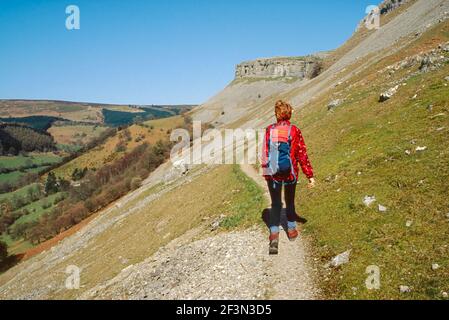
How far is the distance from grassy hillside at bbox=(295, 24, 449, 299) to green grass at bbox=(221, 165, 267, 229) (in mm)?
2133

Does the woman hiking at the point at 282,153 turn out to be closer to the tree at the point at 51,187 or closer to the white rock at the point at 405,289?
the white rock at the point at 405,289

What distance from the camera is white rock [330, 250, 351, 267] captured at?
11203mm

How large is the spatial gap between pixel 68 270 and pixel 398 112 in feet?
101

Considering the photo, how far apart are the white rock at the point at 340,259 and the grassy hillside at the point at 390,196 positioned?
7.2 inches

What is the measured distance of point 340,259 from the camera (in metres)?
A: 11.3

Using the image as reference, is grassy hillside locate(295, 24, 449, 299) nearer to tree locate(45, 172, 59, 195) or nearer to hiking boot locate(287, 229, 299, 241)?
hiking boot locate(287, 229, 299, 241)

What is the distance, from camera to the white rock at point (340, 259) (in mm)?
11203

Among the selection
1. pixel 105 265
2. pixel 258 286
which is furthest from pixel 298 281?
pixel 105 265

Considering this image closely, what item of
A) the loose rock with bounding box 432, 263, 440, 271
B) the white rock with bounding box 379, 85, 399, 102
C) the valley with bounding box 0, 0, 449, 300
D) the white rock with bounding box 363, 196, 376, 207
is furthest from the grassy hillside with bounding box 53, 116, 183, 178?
the loose rock with bounding box 432, 263, 440, 271

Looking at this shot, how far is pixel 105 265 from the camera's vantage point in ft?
89.0

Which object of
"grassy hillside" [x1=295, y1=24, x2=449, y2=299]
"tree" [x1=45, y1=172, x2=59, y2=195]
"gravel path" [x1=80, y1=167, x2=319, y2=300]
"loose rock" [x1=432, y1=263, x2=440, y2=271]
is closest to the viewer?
"loose rock" [x1=432, y1=263, x2=440, y2=271]

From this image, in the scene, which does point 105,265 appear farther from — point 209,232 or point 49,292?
point 209,232

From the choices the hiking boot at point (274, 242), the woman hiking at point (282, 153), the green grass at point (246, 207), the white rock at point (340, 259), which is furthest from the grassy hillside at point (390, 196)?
the woman hiking at point (282, 153)

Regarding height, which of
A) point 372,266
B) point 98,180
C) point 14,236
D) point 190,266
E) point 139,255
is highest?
point 372,266
